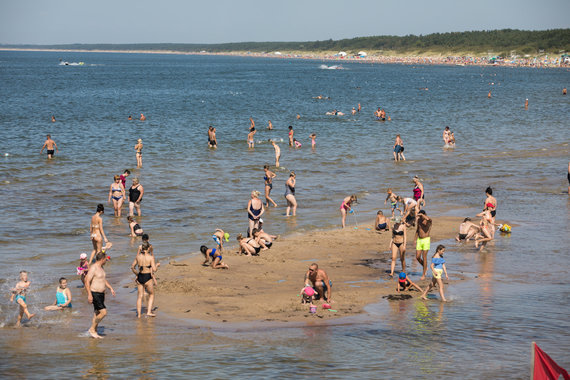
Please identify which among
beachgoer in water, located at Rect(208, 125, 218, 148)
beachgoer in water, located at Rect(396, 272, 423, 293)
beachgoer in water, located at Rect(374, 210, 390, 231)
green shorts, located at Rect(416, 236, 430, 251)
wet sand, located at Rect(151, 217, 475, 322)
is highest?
beachgoer in water, located at Rect(208, 125, 218, 148)

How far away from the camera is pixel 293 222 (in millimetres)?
23609

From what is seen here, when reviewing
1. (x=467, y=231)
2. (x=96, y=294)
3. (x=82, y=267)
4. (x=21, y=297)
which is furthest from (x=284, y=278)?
(x=467, y=231)

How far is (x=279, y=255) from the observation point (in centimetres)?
1919

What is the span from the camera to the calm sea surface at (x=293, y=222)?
12195 mm

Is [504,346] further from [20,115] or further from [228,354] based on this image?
[20,115]

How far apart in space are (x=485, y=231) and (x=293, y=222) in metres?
6.77

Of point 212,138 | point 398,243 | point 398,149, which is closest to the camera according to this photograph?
point 398,243

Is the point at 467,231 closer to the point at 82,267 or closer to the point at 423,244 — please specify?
the point at 423,244

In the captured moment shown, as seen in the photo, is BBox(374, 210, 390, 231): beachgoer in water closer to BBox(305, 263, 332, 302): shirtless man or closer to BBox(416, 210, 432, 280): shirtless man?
BBox(416, 210, 432, 280): shirtless man

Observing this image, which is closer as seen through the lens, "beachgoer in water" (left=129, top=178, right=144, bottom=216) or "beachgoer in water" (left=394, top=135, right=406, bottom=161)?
"beachgoer in water" (left=129, top=178, right=144, bottom=216)

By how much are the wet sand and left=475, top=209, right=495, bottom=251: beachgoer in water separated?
1258mm

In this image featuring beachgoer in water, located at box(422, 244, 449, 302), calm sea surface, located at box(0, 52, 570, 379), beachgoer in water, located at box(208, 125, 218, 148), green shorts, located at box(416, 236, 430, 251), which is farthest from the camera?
beachgoer in water, located at box(208, 125, 218, 148)

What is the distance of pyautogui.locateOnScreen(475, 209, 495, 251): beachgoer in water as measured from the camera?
19.9 metres

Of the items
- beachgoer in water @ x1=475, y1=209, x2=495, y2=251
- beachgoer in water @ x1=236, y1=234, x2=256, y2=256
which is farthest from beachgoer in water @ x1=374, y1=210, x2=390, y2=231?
beachgoer in water @ x1=236, y1=234, x2=256, y2=256
